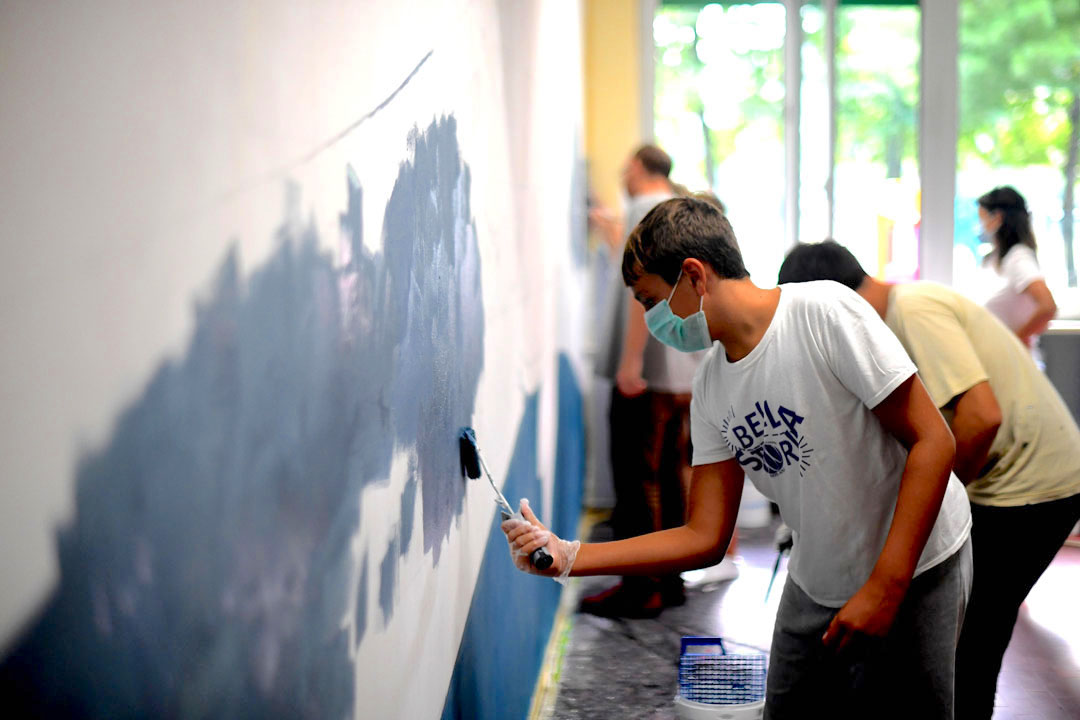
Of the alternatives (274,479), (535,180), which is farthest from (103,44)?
(535,180)

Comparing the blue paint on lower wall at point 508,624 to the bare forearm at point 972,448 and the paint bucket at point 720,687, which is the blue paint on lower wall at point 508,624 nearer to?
the paint bucket at point 720,687

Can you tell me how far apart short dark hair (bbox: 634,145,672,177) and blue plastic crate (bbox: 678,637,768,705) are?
167 cm

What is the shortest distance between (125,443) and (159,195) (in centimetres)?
15

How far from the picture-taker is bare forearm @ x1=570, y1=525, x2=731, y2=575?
55.2 inches

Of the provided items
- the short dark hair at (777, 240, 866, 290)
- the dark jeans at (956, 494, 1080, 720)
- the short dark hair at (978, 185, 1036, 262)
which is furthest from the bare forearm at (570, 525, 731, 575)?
the short dark hair at (978, 185, 1036, 262)

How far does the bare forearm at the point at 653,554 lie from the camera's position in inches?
55.2

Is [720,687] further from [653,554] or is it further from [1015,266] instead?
[1015,266]

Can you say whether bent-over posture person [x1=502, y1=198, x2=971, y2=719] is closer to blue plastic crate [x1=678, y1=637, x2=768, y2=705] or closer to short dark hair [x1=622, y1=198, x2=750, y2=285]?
short dark hair [x1=622, y1=198, x2=750, y2=285]

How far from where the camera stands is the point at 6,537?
48cm

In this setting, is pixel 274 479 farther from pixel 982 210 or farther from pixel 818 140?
pixel 818 140

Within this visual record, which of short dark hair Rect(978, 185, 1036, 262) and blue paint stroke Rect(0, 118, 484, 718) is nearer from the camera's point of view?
blue paint stroke Rect(0, 118, 484, 718)

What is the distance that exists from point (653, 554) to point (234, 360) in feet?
2.89

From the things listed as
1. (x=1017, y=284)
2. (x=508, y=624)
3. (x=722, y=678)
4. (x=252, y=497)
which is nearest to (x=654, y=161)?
(x=1017, y=284)

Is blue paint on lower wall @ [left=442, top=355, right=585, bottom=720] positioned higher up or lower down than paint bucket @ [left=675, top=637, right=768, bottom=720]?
higher up
